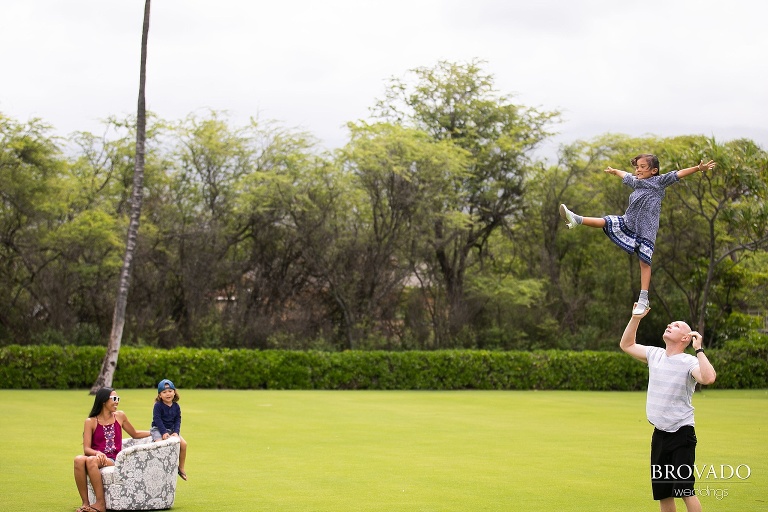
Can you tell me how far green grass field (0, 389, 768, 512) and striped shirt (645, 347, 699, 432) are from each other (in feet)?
8.31

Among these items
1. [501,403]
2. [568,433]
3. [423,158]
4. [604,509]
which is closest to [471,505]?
[604,509]

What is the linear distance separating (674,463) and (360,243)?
2935cm

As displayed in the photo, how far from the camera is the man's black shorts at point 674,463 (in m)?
7.25

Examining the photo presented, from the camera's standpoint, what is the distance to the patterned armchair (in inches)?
346

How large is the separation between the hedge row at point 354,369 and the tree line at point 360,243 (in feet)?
10.9

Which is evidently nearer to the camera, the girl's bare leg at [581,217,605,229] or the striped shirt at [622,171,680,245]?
the girl's bare leg at [581,217,605,229]

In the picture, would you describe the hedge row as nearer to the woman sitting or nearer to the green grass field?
the green grass field

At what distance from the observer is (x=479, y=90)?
3969 centimetres

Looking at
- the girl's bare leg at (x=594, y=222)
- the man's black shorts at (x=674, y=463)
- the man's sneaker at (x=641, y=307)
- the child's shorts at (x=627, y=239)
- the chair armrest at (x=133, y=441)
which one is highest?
the girl's bare leg at (x=594, y=222)

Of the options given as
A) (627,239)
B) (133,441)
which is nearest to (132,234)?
(133,441)

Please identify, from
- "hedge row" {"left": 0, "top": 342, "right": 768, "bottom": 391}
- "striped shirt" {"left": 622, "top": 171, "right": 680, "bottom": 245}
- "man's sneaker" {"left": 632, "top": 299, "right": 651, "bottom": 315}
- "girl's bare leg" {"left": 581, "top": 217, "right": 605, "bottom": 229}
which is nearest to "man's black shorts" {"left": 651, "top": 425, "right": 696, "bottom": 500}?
"man's sneaker" {"left": 632, "top": 299, "right": 651, "bottom": 315}

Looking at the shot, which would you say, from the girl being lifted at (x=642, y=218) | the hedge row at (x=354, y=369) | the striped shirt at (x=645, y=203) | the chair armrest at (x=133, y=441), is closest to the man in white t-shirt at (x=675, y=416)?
the girl being lifted at (x=642, y=218)

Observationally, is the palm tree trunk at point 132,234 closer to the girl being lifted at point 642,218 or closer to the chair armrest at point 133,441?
the chair armrest at point 133,441

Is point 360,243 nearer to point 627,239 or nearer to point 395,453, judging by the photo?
point 395,453
